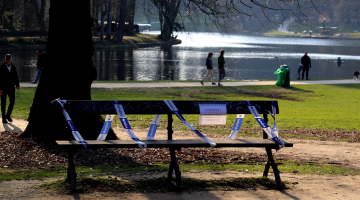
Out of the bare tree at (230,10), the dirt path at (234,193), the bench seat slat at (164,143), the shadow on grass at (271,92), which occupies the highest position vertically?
the bare tree at (230,10)

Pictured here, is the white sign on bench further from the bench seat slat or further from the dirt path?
the dirt path

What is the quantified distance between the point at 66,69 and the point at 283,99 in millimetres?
12642

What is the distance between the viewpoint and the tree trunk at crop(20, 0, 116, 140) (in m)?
7.43

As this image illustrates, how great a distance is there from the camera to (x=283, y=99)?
18266 millimetres

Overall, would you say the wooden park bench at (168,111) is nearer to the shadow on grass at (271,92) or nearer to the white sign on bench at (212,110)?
the white sign on bench at (212,110)

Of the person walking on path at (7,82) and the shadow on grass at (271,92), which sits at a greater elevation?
the person walking on path at (7,82)

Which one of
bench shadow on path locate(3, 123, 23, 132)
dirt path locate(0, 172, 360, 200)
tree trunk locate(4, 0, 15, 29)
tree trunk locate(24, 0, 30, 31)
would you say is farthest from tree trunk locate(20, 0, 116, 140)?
tree trunk locate(24, 0, 30, 31)

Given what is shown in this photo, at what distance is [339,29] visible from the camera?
486 feet

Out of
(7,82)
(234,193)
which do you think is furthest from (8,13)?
(234,193)

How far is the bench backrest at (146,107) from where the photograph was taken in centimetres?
548

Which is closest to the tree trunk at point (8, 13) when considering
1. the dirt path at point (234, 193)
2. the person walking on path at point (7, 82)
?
the person walking on path at point (7, 82)

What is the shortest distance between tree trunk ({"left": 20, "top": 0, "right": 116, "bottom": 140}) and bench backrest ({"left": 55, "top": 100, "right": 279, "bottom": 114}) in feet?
6.69

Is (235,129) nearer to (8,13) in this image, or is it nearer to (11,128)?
(11,128)

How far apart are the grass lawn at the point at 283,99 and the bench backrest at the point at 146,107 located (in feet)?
14.3
